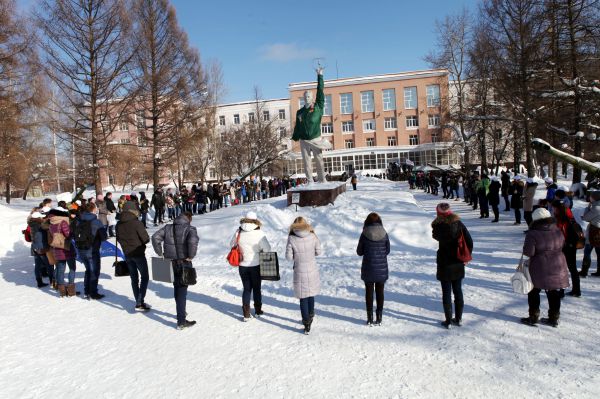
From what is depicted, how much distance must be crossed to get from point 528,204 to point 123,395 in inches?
423

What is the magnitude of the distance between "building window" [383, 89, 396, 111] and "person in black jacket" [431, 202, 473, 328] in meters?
57.5

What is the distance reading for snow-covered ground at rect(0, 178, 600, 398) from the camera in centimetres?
373

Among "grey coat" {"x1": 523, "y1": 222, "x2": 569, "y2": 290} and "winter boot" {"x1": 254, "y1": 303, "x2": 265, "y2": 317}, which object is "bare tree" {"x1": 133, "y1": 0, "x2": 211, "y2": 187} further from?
"grey coat" {"x1": 523, "y1": 222, "x2": 569, "y2": 290}

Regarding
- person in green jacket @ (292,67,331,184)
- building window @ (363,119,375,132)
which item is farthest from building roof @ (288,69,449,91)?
person in green jacket @ (292,67,331,184)

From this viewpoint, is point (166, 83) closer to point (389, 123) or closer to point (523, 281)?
point (523, 281)

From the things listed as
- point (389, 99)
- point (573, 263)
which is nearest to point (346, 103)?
point (389, 99)

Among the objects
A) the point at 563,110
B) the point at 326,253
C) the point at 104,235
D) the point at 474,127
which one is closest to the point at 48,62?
the point at 104,235

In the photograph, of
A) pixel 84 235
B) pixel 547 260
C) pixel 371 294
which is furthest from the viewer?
pixel 84 235

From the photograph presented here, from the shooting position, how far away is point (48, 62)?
1694cm

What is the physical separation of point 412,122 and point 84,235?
2284 inches

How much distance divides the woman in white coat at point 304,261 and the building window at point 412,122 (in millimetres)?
58078

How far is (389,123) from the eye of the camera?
197 ft

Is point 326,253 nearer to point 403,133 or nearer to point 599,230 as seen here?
point 599,230

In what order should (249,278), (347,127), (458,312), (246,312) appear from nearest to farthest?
(458,312)
(249,278)
(246,312)
(347,127)
